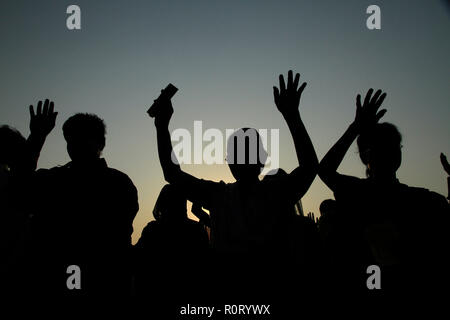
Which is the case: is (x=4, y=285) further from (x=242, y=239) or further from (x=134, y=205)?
(x=242, y=239)

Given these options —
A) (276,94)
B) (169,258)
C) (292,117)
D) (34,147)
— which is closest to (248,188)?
(292,117)

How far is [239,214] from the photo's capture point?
2414 mm

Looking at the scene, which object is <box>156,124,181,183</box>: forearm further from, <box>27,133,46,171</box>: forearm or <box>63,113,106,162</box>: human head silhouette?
<box>27,133,46,171</box>: forearm

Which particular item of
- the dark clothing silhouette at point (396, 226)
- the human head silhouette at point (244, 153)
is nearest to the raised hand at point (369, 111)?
the dark clothing silhouette at point (396, 226)

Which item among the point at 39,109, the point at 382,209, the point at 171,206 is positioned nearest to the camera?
the point at 382,209

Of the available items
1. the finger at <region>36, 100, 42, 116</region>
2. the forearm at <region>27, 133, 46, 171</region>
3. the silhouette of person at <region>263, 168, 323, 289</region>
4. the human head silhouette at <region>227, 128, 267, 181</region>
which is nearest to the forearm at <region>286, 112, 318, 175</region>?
the human head silhouette at <region>227, 128, 267, 181</region>

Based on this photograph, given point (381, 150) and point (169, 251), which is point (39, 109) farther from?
point (381, 150)

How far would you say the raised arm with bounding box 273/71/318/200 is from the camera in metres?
2.33

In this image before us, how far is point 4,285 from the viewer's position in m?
2.71

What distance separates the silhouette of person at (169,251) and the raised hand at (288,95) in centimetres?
162

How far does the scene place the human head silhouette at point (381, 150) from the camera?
2.55 m

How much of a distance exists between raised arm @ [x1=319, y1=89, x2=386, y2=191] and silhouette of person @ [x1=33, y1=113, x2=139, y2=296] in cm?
150

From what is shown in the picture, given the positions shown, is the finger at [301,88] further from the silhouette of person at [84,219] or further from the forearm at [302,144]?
the silhouette of person at [84,219]

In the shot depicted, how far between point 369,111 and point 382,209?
738 millimetres
